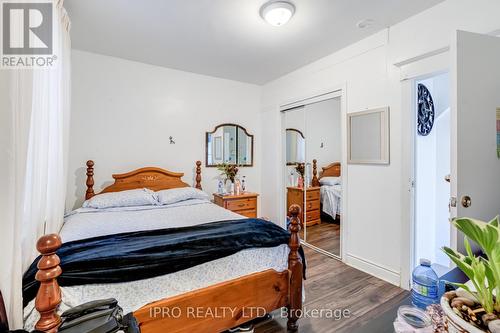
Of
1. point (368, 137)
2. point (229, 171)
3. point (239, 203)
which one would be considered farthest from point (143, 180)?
point (368, 137)

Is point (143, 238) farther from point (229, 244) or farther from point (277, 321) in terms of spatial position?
point (277, 321)

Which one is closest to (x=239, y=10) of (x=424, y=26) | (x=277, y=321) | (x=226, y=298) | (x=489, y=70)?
(x=424, y=26)

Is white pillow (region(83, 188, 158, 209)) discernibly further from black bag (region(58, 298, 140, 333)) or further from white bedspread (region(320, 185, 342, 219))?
white bedspread (region(320, 185, 342, 219))

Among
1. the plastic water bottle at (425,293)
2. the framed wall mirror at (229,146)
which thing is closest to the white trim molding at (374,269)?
the plastic water bottle at (425,293)

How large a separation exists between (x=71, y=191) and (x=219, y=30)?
8.59 ft

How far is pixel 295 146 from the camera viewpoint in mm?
3770

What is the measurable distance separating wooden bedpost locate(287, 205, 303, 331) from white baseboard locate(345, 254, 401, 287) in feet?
4.05

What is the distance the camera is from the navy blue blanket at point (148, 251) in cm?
122

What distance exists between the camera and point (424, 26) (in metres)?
2.11

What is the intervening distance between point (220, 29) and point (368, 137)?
1.95 metres

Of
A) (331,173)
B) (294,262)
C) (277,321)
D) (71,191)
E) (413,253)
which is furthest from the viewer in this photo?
(331,173)

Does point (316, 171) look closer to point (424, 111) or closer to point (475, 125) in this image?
point (424, 111)

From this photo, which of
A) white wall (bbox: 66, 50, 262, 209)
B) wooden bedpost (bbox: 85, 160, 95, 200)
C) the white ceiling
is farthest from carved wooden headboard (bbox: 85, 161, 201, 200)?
the white ceiling

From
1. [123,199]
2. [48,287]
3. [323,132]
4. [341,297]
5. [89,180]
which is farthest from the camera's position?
[323,132]
